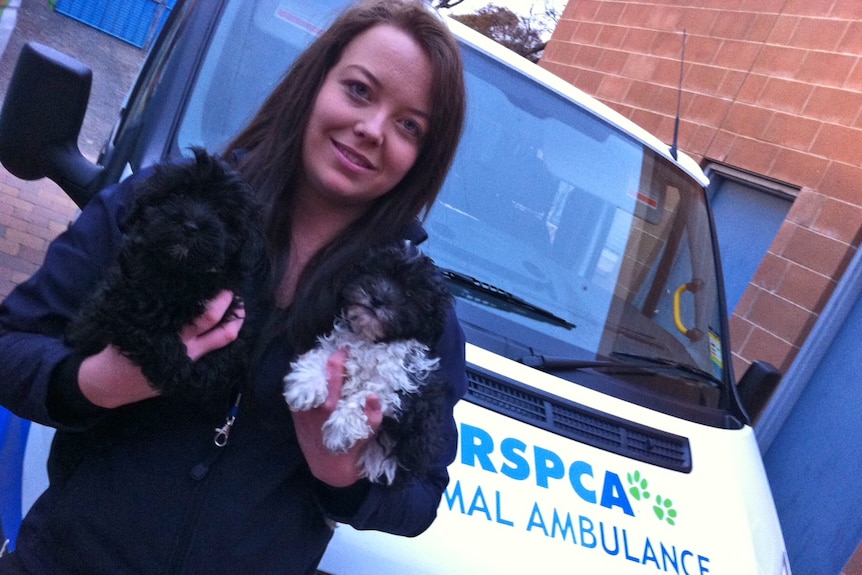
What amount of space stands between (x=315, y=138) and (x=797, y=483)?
475 centimetres

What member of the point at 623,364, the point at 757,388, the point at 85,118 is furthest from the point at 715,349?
the point at 85,118

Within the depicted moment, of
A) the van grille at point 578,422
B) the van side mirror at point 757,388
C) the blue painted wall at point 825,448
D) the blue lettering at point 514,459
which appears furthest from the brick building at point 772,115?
the blue lettering at point 514,459

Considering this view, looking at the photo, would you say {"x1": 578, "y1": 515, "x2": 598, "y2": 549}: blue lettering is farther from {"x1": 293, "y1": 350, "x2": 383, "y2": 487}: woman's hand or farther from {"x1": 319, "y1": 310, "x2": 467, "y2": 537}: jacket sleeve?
{"x1": 293, "y1": 350, "x2": 383, "y2": 487}: woman's hand

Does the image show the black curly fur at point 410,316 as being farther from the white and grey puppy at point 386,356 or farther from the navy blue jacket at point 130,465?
the navy blue jacket at point 130,465

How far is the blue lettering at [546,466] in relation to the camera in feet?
6.81

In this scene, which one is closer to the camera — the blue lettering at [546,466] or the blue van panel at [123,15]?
the blue lettering at [546,466]

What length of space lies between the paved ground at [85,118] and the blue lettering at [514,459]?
3.20 metres

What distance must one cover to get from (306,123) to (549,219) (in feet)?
4.53

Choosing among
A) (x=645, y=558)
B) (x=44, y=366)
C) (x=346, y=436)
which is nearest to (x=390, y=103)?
(x=346, y=436)

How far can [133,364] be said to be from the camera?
118 centimetres

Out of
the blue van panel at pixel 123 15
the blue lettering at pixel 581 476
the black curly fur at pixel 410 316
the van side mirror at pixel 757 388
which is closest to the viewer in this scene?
the black curly fur at pixel 410 316

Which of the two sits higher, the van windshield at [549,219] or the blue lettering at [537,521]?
the van windshield at [549,219]

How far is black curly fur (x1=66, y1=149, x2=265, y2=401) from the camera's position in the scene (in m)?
1.11

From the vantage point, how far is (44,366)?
1.30 meters
